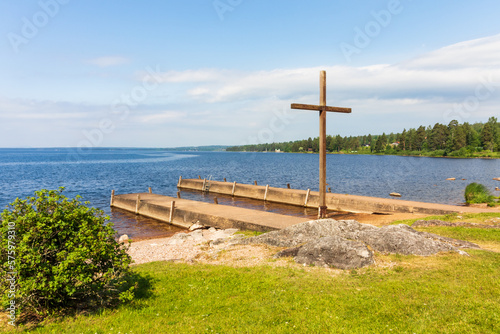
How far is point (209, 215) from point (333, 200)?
14.1 metres

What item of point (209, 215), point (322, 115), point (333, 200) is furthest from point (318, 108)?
point (333, 200)

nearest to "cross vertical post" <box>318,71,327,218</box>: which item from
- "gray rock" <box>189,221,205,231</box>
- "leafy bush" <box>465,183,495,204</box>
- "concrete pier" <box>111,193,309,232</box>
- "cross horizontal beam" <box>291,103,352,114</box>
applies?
"cross horizontal beam" <box>291,103,352,114</box>

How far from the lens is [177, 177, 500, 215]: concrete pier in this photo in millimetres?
23812

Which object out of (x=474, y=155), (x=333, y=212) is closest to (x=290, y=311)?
(x=333, y=212)

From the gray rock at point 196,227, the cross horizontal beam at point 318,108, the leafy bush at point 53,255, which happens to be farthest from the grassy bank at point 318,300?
the gray rock at point 196,227

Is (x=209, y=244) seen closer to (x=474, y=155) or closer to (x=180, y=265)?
(x=180, y=265)

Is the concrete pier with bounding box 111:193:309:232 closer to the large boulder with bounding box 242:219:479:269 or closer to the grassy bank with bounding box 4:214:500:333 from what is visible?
the large boulder with bounding box 242:219:479:269

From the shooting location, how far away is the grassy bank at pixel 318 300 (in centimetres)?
629

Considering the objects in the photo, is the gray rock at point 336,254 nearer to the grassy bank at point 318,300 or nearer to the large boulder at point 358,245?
the large boulder at point 358,245

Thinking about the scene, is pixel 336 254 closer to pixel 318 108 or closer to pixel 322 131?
pixel 322 131

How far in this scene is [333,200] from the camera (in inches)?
1221

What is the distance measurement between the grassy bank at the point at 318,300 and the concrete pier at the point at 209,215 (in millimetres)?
8636

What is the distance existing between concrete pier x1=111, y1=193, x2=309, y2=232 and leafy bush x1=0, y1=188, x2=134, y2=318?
1148 centimetres

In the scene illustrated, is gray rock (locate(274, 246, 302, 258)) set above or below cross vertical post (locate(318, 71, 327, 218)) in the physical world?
below
